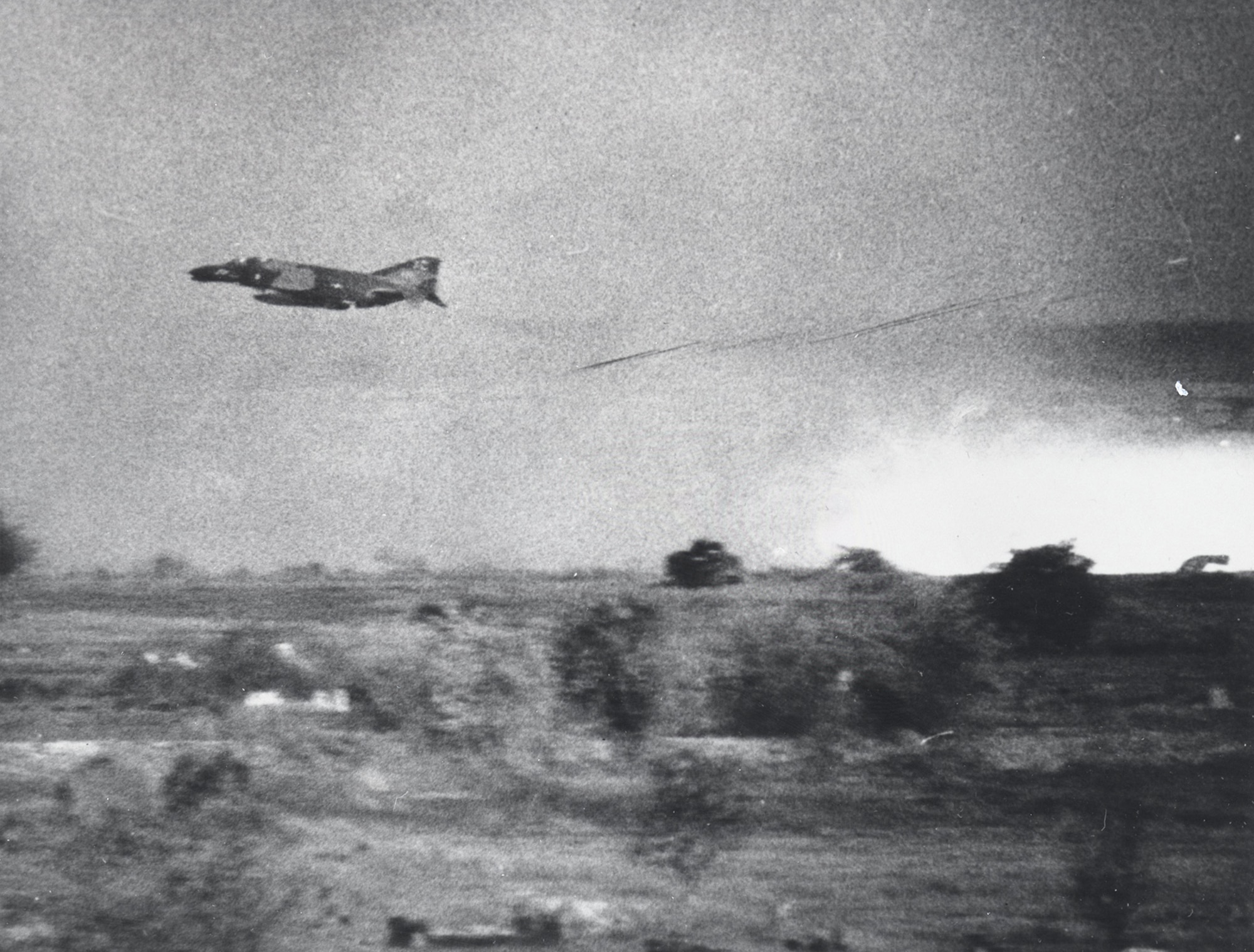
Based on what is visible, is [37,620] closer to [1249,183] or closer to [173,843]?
[173,843]

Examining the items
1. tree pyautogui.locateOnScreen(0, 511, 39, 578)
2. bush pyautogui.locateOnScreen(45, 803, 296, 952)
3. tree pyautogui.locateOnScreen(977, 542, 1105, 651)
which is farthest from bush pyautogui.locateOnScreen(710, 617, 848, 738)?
tree pyautogui.locateOnScreen(0, 511, 39, 578)

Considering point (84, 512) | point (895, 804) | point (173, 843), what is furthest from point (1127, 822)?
point (84, 512)

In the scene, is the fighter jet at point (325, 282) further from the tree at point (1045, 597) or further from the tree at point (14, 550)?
the tree at point (1045, 597)

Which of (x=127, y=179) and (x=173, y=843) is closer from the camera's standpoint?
(x=173, y=843)

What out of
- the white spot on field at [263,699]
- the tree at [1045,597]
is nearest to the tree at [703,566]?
the tree at [1045,597]

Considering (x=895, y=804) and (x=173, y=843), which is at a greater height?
(x=895, y=804)

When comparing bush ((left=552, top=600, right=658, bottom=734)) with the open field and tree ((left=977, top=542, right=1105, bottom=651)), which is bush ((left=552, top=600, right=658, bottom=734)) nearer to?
the open field

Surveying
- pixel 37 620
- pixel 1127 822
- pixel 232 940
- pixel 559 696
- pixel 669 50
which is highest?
pixel 669 50
